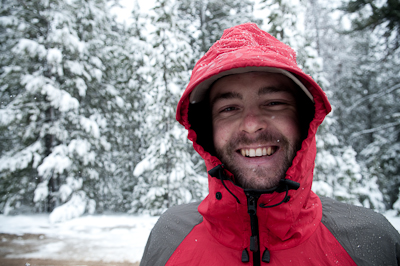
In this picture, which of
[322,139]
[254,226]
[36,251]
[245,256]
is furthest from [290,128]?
[322,139]

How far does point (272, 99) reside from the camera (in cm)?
179

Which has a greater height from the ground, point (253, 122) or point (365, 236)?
point (253, 122)

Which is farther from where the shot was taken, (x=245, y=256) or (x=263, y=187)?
(x=263, y=187)

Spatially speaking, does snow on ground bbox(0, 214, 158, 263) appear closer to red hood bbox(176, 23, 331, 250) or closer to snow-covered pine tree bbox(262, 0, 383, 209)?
red hood bbox(176, 23, 331, 250)

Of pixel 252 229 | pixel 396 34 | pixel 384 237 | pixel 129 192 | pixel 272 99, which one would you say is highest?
pixel 396 34

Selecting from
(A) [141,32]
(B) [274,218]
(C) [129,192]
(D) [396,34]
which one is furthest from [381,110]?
(B) [274,218]

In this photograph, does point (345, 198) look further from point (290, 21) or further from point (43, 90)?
point (43, 90)

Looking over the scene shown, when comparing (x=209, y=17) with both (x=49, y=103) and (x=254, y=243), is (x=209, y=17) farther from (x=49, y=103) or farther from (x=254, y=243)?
(x=254, y=243)

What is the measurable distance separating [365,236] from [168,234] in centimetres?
157

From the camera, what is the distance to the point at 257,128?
1.69m

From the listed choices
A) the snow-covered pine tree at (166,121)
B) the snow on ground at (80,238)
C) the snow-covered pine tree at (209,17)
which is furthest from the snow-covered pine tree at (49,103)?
the snow-covered pine tree at (209,17)

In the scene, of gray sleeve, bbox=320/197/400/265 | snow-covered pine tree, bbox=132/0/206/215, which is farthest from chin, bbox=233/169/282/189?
snow-covered pine tree, bbox=132/0/206/215

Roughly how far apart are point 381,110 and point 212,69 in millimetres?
21821

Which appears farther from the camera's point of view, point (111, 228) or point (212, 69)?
point (111, 228)
